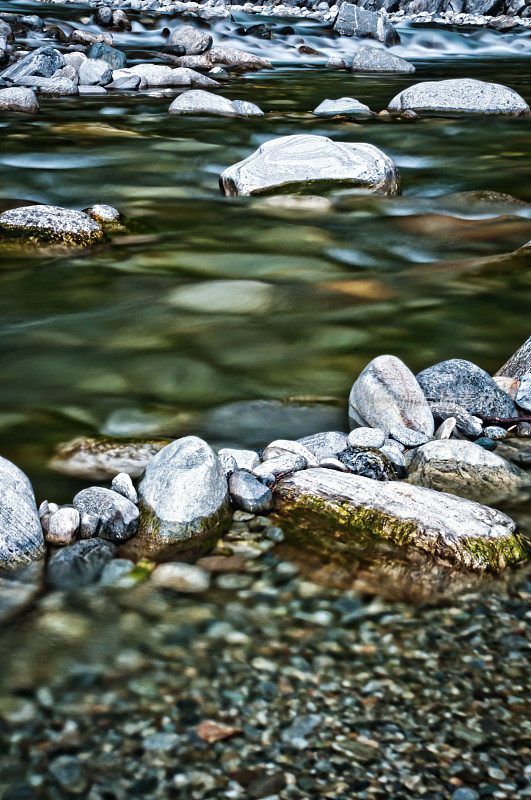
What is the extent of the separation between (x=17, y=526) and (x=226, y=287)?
294cm

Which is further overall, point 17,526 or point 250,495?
point 250,495

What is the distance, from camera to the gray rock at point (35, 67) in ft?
42.9

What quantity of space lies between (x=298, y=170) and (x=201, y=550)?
16.1 ft

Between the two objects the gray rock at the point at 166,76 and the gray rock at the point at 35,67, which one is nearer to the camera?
the gray rock at the point at 35,67

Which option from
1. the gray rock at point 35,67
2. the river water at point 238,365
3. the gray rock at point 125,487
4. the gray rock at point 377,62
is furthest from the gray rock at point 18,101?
the gray rock at point 125,487

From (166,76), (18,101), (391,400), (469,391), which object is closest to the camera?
(391,400)

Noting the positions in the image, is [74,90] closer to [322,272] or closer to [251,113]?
[251,113]

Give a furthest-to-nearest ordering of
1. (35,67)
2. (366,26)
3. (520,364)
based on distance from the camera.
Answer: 1. (366,26)
2. (35,67)
3. (520,364)

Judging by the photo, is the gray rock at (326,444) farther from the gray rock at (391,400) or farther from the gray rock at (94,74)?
the gray rock at (94,74)

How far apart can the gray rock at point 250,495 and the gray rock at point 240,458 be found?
92 mm

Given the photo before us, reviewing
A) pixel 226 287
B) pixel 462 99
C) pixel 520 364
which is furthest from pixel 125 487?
pixel 462 99

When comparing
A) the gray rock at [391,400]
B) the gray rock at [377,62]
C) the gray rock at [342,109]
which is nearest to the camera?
the gray rock at [391,400]

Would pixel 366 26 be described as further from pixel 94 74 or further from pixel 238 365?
pixel 238 365

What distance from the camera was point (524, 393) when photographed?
3484 millimetres
